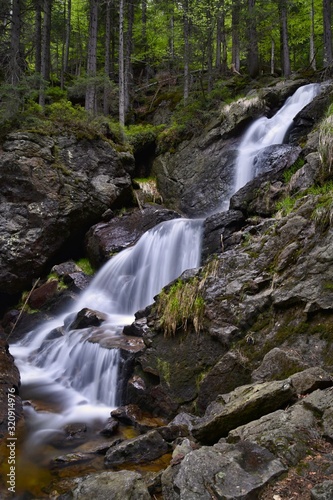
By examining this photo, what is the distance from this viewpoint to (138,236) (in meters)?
14.0

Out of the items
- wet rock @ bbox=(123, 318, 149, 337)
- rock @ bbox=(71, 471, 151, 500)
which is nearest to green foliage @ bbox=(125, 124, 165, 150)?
wet rock @ bbox=(123, 318, 149, 337)

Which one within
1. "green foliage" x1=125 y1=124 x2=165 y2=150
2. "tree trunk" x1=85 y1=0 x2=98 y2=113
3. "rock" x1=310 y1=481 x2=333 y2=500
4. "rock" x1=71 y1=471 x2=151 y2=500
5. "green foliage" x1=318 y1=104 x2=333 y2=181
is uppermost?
"tree trunk" x1=85 y1=0 x2=98 y2=113

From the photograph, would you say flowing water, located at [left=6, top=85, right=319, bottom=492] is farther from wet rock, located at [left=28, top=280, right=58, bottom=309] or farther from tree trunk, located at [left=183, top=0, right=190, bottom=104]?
tree trunk, located at [left=183, top=0, right=190, bottom=104]

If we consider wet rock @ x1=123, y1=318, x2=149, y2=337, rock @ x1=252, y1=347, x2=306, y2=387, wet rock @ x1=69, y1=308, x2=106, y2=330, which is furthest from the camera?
wet rock @ x1=69, y1=308, x2=106, y2=330

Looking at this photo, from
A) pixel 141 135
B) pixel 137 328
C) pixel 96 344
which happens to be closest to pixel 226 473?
pixel 137 328

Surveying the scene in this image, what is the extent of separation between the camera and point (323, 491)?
8.23 ft

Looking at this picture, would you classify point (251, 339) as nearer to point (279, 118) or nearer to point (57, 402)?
point (57, 402)

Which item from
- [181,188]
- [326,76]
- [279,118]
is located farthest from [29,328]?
[326,76]

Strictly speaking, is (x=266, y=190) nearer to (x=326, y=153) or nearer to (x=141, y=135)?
(x=326, y=153)

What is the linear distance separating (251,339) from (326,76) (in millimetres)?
14895

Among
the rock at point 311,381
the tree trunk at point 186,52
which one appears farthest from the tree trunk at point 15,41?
the rock at point 311,381

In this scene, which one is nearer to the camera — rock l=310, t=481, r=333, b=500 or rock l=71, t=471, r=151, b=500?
rock l=310, t=481, r=333, b=500

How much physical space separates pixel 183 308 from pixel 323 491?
4.62 m

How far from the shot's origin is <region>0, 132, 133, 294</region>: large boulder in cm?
1342
